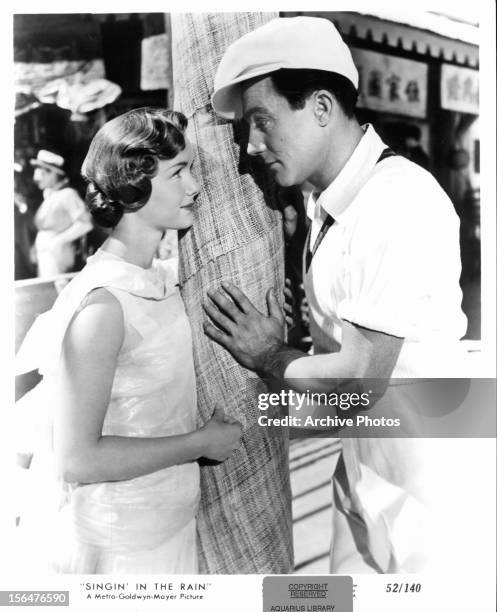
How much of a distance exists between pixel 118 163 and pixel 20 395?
0.83 metres

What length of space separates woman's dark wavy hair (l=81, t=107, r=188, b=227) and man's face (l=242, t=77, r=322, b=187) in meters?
0.23

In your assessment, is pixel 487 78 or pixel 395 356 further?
pixel 487 78

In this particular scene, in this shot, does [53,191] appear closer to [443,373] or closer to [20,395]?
[20,395]

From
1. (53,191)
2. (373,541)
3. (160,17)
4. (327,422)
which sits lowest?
(373,541)

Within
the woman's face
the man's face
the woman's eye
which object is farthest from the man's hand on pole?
the woman's eye

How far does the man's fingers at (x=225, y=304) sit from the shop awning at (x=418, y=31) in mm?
951

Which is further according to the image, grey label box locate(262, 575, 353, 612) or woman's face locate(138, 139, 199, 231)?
grey label box locate(262, 575, 353, 612)

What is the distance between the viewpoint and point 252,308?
7.97ft

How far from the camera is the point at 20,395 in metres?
2.46

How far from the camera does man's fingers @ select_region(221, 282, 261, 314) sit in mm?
2422

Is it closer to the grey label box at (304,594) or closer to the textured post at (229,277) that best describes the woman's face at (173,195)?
the textured post at (229,277)

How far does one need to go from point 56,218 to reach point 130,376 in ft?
1.90

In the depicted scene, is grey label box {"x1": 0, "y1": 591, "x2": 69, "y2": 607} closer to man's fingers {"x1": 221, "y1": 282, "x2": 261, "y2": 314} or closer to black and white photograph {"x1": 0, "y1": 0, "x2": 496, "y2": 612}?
black and white photograph {"x1": 0, "y1": 0, "x2": 496, "y2": 612}

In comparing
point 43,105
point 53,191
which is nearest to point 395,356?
point 53,191
